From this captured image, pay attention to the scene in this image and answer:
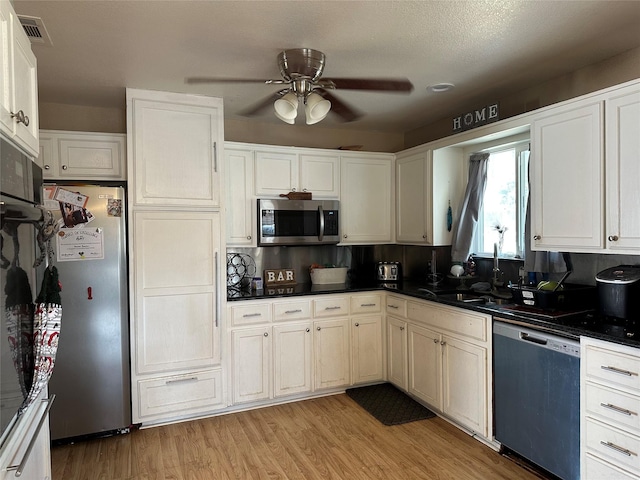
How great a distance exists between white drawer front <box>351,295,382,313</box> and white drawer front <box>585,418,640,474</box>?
185 centimetres

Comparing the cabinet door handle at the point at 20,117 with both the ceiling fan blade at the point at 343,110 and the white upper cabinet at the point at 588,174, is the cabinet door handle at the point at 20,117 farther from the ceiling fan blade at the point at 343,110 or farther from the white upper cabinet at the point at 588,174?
the white upper cabinet at the point at 588,174

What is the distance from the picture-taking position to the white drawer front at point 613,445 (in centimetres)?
188

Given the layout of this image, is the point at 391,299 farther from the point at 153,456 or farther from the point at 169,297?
the point at 153,456

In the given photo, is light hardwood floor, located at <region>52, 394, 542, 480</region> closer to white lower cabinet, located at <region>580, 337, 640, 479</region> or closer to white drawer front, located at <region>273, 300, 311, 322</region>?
white lower cabinet, located at <region>580, 337, 640, 479</region>

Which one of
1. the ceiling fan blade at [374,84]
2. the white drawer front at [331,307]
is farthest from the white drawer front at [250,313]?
the ceiling fan blade at [374,84]

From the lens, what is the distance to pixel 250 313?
10.8 feet

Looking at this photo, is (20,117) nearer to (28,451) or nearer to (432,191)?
(28,451)

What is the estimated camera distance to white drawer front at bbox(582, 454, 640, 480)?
6.32 feet

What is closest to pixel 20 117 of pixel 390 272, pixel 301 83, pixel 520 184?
pixel 301 83

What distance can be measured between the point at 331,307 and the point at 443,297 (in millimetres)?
949

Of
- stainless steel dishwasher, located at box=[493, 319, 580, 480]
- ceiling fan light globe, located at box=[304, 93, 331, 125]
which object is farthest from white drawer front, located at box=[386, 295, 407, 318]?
ceiling fan light globe, located at box=[304, 93, 331, 125]

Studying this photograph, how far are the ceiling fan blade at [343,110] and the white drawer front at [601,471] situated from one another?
269cm

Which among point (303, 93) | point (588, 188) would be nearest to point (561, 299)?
point (588, 188)

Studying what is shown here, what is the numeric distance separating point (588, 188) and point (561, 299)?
66cm
